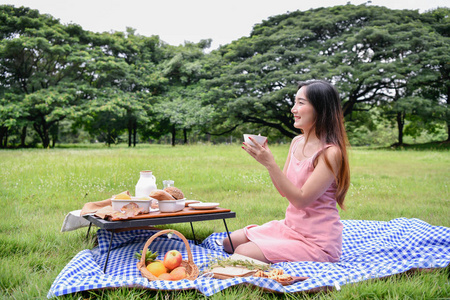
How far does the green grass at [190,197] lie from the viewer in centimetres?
211

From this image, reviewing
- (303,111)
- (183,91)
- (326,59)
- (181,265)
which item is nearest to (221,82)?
(183,91)

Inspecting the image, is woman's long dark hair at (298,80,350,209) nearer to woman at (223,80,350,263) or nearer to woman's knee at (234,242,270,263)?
woman at (223,80,350,263)

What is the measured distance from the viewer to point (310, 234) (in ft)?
8.58

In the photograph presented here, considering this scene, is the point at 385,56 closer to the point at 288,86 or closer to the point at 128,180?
the point at 288,86

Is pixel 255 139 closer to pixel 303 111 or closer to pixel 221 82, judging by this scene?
pixel 303 111

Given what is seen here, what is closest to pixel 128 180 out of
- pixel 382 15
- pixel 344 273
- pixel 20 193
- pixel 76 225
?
pixel 20 193

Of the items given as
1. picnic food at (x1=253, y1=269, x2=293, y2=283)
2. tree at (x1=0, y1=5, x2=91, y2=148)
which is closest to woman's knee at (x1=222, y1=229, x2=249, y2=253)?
picnic food at (x1=253, y1=269, x2=293, y2=283)

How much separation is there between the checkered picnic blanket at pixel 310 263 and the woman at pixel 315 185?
12 centimetres

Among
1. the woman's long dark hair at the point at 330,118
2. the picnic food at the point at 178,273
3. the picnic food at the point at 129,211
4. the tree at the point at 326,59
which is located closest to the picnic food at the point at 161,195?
the picnic food at the point at 129,211

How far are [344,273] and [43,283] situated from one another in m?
1.98

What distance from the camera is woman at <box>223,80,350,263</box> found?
2.45 meters

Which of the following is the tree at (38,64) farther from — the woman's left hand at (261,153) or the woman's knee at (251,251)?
the woman's left hand at (261,153)

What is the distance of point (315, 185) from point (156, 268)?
1.21 m

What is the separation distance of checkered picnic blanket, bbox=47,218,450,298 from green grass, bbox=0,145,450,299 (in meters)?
0.06
